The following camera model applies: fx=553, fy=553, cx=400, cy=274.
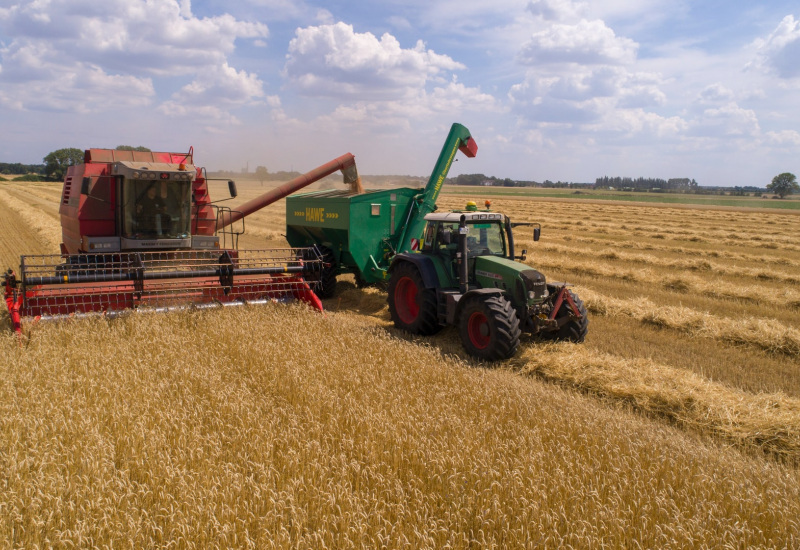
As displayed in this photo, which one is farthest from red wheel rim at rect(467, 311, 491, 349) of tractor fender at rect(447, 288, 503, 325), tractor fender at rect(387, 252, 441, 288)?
tractor fender at rect(387, 252, 441, 288)

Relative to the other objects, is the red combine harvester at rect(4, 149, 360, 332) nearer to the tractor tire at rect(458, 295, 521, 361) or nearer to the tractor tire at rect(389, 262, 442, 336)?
the tractor tire at rect(389, 262, 442, 336)

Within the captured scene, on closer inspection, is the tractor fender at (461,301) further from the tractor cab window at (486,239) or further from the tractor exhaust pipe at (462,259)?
the tractor cab window at (486,239)

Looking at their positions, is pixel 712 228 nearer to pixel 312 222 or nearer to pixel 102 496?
pixel 312 222

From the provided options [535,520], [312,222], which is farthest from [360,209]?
[535,520]

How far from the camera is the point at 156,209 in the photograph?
8430mm

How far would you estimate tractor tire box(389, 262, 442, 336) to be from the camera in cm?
713

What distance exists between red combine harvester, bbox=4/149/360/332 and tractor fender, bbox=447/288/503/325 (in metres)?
2.08

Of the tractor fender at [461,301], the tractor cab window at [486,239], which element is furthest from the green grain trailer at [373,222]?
the tractor fender at [461,301]

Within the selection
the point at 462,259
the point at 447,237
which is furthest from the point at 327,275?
the point at 462,259

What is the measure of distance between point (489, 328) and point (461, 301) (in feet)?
1.94

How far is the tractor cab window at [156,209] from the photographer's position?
324 inches

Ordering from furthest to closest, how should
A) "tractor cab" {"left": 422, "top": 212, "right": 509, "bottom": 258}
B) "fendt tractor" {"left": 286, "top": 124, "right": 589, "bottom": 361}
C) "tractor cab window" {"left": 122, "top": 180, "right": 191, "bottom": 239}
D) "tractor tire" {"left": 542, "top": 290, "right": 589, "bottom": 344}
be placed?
1. "tractor cab window" {"left": 122, "top": 180, "right": 191, "bottom": 239}
2. "tractor cab" {"left": 422, "top": 212, "right": 509, "bottom": 258}
3. "tractor tire" {"left": 542, "top": 290, "right": 589, "bottom": 344}
4. "fendt tractor" {"left": 286, "top": 124, "right": 589, "bottom": 361}

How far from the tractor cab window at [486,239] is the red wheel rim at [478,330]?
103cm

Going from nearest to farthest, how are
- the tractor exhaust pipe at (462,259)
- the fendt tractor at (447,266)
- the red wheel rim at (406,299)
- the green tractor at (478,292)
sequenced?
the green tractor at (478,292), the fendt tractor at (447,266), the tractor exhaust pipe at (462,259), the red wheel rim at (406,299)
